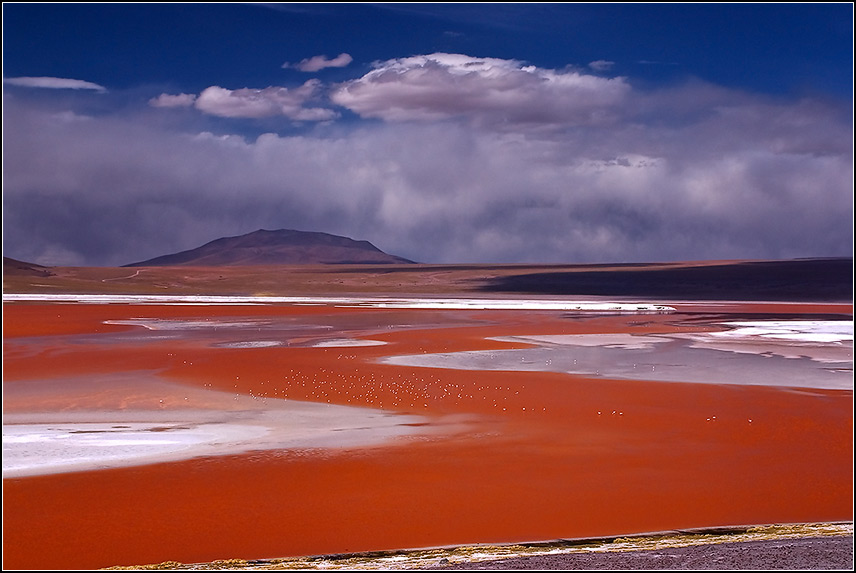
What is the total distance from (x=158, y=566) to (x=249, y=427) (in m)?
5.17

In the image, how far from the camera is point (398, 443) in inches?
412

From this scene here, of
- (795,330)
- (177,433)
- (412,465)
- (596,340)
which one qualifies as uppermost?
(177,433)

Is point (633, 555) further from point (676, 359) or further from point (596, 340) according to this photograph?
point (596, 340)

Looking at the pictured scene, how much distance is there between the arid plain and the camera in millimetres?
7355

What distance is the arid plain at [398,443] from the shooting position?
24.1ft

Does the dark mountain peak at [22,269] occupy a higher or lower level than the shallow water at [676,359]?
higher

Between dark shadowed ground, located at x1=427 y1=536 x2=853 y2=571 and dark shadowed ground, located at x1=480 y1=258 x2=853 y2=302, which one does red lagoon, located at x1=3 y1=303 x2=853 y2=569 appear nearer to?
dark shadowed ground, located at x1=427 y1=536 x2=853 y2=571

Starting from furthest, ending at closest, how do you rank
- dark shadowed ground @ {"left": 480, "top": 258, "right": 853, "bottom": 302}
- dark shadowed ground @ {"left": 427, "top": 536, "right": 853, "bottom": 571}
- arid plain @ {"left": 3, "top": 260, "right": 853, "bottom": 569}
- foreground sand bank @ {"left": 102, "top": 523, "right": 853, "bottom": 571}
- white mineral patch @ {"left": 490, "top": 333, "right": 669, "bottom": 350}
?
dark shadowed ground @ {"left": 480, "top": 258, "right": 853, "bottom": 302}
white mineral patch @ {"left": 490, "top": 333, "right": 669, "bottom": 350}
arid plain @ {"left": 3, "top": 260, "right": 853, "bottom": 569}
foreground sand bank @ {"left": 102, "top": 523, "right": 853, "bottom": 571}
dark shadowed ground @ {"left": 427, "top": 536, "right": 853, "bottom": 571}

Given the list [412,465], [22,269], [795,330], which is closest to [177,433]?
[412,465]

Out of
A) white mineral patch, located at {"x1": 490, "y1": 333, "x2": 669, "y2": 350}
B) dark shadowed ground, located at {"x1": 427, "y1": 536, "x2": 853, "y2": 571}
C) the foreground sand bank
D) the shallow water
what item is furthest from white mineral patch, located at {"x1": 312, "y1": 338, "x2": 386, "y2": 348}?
dark shadowed ground, located at {"x1": 427, "y1": 536, "x2": 853, "y2": 571}

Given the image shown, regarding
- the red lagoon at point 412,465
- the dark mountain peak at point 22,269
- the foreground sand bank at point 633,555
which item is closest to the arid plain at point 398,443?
the red lagoon at point 412,465

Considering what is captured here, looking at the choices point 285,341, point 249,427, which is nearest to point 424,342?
point 285,341

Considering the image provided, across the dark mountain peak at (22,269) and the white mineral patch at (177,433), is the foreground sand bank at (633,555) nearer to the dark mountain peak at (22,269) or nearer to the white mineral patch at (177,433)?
the white mineral patch at (177,433)

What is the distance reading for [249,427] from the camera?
1138 cm
